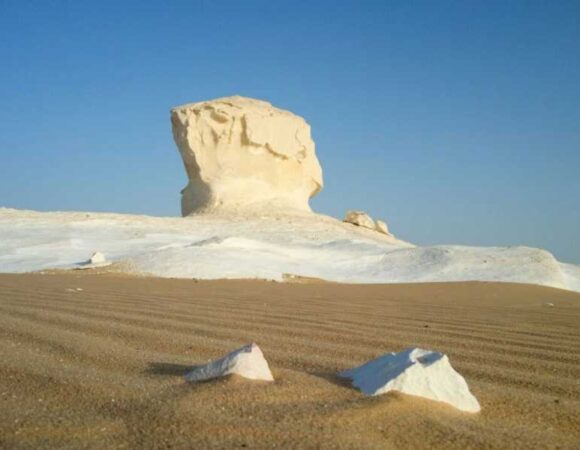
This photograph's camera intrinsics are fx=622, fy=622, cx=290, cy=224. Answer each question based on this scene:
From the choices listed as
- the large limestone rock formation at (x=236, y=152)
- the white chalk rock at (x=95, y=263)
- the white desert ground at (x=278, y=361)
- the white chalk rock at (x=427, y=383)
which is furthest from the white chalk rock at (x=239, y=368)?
the large limestone rock formation at (x=236, y=152)

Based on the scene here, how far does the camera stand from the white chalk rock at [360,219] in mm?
20812

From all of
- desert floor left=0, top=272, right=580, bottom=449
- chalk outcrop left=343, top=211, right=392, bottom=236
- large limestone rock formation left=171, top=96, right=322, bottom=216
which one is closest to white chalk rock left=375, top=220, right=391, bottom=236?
chalk outcrop left=343, top=211, right=392, bottom=236

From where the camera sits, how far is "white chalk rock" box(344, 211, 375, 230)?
68.3 feet

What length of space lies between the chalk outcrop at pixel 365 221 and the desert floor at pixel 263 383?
16.1 metres

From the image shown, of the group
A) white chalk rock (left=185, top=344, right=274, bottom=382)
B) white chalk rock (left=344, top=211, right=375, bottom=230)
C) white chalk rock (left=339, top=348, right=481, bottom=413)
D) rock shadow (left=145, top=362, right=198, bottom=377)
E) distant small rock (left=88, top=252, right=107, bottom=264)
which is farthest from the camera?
white chalk rock (left=344, top=211, right=375, bottom=230)

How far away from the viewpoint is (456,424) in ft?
5.48

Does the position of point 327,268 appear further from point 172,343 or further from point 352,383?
point 352,383

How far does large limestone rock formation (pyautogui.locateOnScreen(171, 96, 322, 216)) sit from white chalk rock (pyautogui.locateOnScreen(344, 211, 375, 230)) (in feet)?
6.12

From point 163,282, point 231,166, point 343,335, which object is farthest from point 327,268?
point 231,166

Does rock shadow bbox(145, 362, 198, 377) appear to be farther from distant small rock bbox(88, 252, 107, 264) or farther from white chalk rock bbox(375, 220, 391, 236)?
white chalk rock bbox(375, 220, 391, 236)

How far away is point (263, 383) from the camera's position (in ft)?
6.32

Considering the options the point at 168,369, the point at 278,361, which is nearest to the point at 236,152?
the point at 278,361

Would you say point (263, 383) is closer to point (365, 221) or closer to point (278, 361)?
point (278, 361)

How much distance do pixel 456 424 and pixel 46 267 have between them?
865cm
